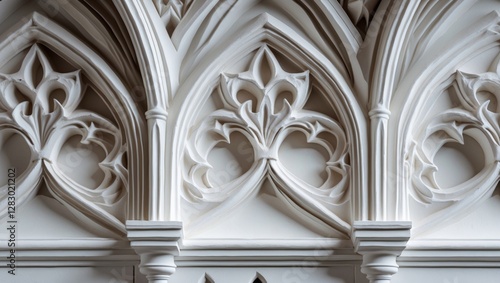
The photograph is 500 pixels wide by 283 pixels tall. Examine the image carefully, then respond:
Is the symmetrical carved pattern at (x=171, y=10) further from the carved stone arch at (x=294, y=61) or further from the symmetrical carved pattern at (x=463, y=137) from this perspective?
the symmetrical carved pattern at (x=463, y=137)

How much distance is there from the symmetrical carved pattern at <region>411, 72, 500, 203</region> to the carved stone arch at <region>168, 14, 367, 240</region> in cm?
24

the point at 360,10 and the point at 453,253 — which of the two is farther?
the point at 360,10

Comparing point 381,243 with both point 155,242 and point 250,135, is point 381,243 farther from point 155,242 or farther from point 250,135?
point 155,242

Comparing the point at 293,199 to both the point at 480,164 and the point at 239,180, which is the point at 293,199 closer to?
the point at 239,180

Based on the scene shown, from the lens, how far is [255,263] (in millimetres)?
2707

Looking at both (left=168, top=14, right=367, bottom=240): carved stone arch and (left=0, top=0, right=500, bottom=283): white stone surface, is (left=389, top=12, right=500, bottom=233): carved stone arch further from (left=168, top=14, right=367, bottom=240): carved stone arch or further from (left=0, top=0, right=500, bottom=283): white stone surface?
(left=168, top=14, right=367, bottom=240): carved stone arch

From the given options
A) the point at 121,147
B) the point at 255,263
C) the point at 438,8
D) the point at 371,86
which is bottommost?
the point at 255,263

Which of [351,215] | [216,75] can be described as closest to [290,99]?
[216,75]

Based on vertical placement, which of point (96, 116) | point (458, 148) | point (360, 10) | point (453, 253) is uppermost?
point (360, 10)

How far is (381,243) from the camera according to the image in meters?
2.58

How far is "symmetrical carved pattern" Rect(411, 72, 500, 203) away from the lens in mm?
2748

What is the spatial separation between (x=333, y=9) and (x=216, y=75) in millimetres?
514

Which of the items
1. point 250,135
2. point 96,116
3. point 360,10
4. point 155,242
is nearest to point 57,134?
point 96,116

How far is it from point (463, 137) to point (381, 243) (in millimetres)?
575
